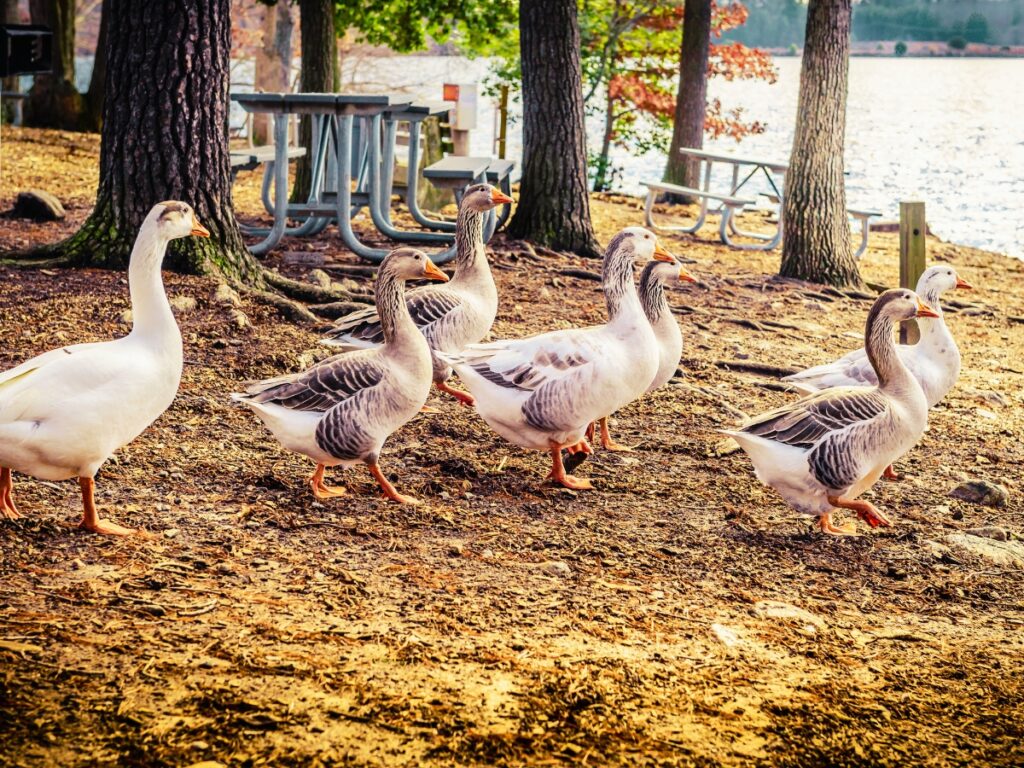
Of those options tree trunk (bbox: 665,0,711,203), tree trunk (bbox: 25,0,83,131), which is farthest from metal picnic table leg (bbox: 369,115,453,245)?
tree trunk (bbox: 25,0,83,131)

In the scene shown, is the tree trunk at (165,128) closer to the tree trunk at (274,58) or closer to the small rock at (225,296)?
the small rock at (225,296)

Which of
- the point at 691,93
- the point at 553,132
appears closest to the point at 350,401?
the point at 553,132

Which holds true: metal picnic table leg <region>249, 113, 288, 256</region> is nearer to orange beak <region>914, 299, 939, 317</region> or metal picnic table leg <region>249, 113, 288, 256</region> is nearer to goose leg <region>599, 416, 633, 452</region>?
goose leg <region>599, 416, 633, 452</region>

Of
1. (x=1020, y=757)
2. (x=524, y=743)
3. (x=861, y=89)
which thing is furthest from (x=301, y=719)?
(x=861, y=89)

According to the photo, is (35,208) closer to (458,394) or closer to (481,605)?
(458,394)

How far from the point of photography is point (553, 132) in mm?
12164

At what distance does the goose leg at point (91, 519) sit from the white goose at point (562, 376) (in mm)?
2089

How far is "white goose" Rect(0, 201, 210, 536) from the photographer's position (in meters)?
4.41

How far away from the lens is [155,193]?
27.2 ft

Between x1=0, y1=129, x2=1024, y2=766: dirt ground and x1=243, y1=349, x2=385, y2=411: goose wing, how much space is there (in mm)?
465

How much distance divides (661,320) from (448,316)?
52.8 inches

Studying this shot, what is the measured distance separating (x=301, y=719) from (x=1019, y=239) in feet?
75.7

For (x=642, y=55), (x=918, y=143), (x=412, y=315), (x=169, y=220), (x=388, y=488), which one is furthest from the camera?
(x=918, y=143)

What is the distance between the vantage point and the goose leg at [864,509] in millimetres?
5773
